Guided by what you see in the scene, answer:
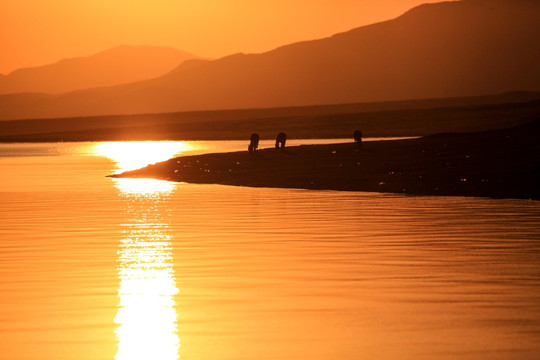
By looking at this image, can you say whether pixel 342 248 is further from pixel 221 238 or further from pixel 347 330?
pixel 347 330

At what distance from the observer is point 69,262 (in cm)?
1920

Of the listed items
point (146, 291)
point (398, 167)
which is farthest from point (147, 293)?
point (398, 167)

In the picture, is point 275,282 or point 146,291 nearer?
point 146,291

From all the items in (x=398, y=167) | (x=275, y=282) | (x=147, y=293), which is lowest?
(x=147, y=293)

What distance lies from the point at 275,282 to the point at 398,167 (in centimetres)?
2754

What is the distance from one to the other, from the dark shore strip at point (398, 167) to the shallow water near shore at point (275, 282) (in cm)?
568

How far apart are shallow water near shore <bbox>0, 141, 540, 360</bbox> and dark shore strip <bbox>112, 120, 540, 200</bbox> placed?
5684 mm

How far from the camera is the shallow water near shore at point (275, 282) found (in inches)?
477

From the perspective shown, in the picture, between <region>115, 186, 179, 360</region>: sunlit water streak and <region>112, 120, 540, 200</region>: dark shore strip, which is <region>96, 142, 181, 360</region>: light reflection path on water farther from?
<region>112, 120, 540, 200</region>: dark shore strip

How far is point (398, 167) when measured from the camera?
43.5 m

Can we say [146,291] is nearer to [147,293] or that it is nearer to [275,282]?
[147,293]

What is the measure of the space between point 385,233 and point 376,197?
11096mm

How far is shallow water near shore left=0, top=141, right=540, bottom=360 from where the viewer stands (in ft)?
39.8

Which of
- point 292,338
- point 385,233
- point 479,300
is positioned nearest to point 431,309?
point 479,300
